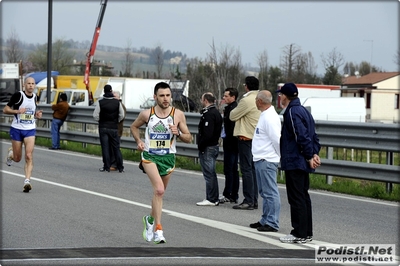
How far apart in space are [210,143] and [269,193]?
8.14 feet

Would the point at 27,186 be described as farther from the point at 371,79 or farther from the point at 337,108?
the point at 371,79

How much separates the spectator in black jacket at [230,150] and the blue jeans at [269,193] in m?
2.26

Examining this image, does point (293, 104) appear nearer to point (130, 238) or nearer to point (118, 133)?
point (130, 238)

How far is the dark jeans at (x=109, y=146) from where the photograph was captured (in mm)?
17812

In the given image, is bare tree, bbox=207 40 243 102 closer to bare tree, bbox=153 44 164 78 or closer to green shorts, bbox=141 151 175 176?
green shorts, bbox=141 151 175 176

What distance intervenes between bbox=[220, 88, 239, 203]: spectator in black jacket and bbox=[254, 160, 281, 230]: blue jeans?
2.26 meters

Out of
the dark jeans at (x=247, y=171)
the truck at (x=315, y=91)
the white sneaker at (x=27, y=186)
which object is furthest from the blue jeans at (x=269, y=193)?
the truck at (x=315, y=91)

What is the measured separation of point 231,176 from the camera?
1304 cm

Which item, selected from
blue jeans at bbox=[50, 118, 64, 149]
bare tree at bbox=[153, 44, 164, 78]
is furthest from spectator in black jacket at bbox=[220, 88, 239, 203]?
bare tree at bbox=[153, 44, 164, 78]

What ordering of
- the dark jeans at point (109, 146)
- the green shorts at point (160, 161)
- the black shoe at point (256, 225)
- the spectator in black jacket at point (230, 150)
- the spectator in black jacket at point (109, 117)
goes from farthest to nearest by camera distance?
1. the spectator in black jacket at point (109, 117)
2. the dark jeans at point (109, 146)
3. the spectator in black jacket at point (230, 150)
4. the black shoe at point (256, 225)
5. the green shorts at point (160, 161)

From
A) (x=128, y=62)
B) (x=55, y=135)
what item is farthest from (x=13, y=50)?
(x=55, y=135)

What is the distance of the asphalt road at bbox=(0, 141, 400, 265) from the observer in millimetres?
8336

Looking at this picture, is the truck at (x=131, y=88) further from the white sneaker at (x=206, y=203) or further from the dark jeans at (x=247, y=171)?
the dark jeans at (x=247, y=171)

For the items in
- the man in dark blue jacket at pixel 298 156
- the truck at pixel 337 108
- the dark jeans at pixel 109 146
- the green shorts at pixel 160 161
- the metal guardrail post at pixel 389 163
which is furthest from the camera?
the truck at pixel 337 108
